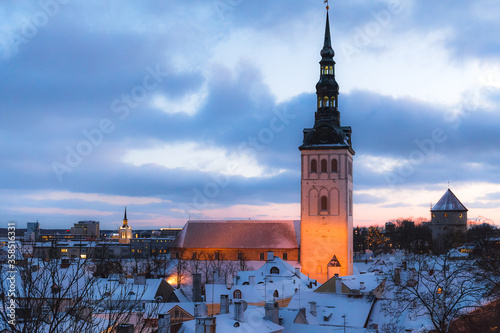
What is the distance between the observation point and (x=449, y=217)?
422ft

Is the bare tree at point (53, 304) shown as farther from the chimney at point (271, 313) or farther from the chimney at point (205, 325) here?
the chimney at point (271, 313)

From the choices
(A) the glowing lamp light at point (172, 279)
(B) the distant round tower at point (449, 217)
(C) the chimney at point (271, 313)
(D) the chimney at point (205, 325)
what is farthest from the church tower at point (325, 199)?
(B) the distant round tower at point (449, 217)

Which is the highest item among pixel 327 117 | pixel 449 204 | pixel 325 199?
pixel 327 117

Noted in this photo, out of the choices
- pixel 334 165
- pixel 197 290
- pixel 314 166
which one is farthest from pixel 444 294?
pixel 314 166

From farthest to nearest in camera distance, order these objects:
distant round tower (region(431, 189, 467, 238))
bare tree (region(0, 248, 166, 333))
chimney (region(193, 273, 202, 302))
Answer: distant round tower (region(431, 189, 467, 238))
chimney (region(193, 273, 202, 302))
bare tree (region(0, 248, 166, 333))

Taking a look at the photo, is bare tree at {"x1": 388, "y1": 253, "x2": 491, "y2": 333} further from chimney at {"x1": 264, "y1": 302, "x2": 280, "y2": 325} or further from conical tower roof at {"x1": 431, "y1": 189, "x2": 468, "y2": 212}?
conical tower roof at {"x1": 431, "y1": 189, "x2": 468, "y2": 212}

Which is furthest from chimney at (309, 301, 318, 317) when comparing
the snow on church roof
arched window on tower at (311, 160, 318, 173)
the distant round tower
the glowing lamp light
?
the distant round tower

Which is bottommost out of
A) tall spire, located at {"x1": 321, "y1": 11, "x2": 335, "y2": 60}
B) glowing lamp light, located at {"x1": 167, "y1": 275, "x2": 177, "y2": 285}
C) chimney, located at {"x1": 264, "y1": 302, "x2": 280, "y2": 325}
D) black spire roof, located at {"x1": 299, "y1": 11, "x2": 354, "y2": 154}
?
glowing lamp light, located at {"x1": 167, "y1": 275, "x2": 177, "y2": 285}

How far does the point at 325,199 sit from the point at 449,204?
7280cm

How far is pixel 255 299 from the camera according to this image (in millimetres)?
46094

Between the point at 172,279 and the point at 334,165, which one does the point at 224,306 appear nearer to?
the point at 172,279

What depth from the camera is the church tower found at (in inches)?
2554

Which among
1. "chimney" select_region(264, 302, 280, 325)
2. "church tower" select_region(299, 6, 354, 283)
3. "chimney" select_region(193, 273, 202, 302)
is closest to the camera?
"chimney" select_region(264, 302, 280, 325)

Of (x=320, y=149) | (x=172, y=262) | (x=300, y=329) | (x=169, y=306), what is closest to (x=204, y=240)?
(x=172, y=262)
